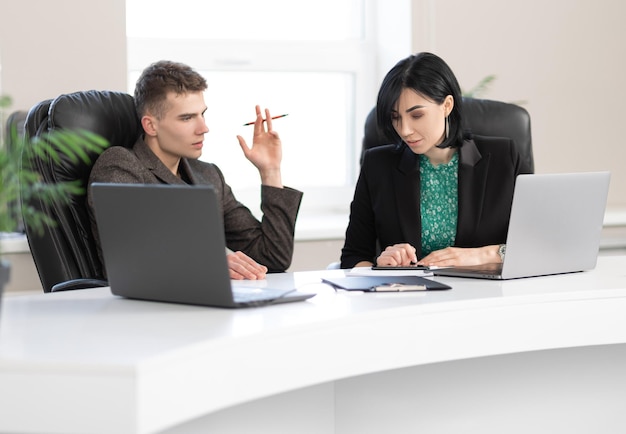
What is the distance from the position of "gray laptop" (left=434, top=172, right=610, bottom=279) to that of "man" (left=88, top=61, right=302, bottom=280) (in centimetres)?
59

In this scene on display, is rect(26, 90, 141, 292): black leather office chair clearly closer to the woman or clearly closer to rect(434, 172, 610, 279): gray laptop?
the woman

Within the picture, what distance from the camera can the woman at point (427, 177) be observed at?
8.13ft

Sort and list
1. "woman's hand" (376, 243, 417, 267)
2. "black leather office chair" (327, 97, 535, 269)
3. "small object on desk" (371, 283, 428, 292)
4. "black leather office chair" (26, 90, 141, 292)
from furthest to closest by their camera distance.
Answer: "black leather office chair" (327, 97, 535, 269) < "black leather office chair" (26, 90, 141, 292) < "woman's hand" (376, 243, 417, 267) < "small object on desk" (371, 283, 428, 292)

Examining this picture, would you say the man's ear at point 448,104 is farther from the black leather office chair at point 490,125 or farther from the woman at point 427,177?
the black leather office chair at point 490,125

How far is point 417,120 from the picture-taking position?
2469 millimetres

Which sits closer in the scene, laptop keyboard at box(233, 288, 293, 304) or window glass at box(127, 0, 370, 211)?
laptop keyboard at box(233, 288, 293, 304)

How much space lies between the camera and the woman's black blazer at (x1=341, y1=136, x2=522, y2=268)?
2504 millimetres

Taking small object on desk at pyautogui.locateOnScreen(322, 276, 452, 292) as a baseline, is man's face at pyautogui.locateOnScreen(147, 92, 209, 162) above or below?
above

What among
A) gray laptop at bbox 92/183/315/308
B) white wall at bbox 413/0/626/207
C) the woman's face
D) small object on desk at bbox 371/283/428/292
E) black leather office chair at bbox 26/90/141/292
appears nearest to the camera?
gray laptop at bbox 92/183/315/308

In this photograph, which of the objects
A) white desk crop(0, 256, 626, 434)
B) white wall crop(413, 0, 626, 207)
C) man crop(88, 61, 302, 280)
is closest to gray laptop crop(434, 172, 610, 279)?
white desk crop(0, 256, 626, 434)

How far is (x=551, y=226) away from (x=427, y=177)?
2.76 ft

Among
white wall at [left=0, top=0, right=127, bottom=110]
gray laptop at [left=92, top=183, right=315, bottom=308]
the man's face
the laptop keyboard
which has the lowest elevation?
the laptop keyboard

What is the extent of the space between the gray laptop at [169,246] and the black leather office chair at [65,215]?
0.72 metres

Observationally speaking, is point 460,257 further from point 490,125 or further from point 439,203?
point 490,125
